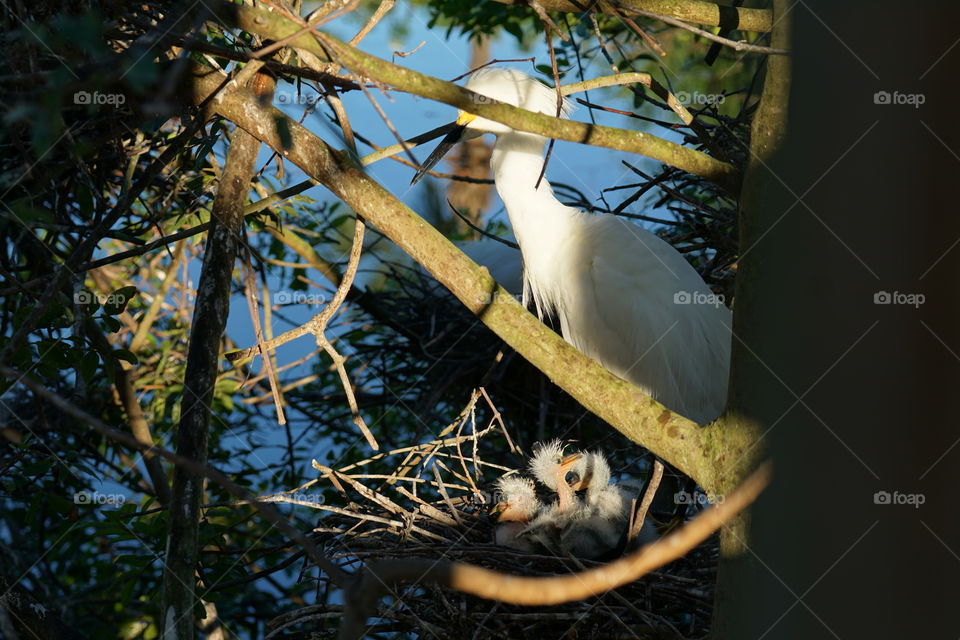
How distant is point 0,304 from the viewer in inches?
90.1

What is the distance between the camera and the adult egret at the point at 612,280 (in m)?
1.98

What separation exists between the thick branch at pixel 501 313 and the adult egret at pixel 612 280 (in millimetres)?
723

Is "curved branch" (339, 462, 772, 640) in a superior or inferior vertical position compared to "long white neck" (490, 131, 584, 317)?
inferior

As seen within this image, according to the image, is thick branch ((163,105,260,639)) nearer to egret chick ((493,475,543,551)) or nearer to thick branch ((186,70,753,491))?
thick branch ((186,70,753,491))

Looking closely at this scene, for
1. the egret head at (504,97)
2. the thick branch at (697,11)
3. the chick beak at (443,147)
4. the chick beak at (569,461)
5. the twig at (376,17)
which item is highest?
the egret head at (504,97)

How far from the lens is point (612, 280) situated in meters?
1.97

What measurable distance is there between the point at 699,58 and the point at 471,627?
8.38 ft

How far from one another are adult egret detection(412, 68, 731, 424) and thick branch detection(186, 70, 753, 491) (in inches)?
28.5

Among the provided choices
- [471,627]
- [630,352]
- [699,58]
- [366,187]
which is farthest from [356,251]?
[699,58]

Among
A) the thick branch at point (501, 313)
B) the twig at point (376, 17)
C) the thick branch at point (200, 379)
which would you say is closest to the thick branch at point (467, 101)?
the thick branch at point (501, 313)

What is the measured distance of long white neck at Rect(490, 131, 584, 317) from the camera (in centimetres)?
203

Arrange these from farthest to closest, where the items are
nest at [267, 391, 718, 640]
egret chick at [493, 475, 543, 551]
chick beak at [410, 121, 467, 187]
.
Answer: chick beak at [410, 121, 467, 187] < egret chick at [493, 475, 543, 551] < nest at [267, 391, 718, 640]

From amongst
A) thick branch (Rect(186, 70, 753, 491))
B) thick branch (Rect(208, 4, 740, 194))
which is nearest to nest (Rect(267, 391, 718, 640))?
thick branch (Rect(186, 70, 753, 491))

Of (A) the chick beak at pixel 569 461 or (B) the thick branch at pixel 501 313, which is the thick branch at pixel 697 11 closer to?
(B) the thick branch at pixel 501 313
